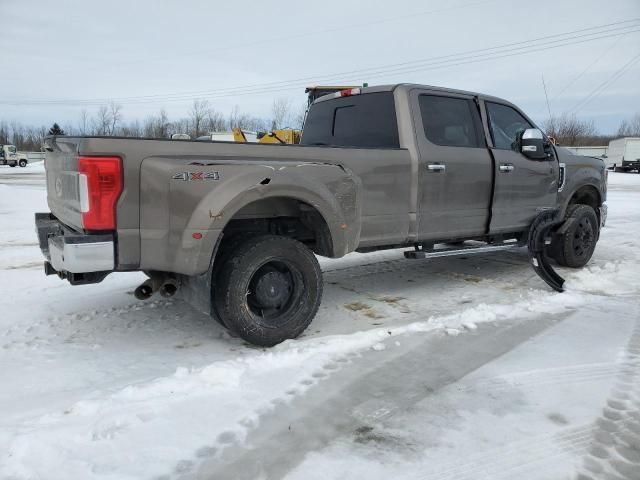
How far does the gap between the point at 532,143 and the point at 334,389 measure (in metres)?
3.93

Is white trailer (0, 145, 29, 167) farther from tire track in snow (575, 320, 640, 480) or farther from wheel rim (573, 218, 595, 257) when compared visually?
tire track in snow (575, 320, 640, 480)

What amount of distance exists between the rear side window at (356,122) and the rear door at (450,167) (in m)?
0.27

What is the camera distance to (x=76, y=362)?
11.8 feet

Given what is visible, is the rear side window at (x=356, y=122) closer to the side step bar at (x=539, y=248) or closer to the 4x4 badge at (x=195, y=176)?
the side step bar at (x=539, y=248)

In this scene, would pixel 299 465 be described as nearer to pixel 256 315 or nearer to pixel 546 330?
pixel 256 315

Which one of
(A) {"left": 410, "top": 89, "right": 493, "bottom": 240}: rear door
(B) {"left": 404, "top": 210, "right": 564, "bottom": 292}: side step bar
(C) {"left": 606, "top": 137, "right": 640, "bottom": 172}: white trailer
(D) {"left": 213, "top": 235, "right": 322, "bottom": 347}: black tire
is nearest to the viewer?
(D) {"left": 213, "top": 235, "right": 322, "bottom": 347}: black tire

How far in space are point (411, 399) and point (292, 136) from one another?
54.0 ft

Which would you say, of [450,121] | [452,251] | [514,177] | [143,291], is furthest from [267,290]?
[514,177]

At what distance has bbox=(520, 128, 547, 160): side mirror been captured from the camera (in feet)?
18.7

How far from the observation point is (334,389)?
10.7 feet

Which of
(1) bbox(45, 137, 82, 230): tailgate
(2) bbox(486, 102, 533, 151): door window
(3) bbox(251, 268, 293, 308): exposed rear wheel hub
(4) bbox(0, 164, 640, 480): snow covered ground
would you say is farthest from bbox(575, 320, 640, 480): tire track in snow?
(1) bbox(45, 137, 82, 230): tailgate

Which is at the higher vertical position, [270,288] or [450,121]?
[450,121]

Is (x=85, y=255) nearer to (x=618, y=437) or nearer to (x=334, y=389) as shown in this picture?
(x=334, y=389)

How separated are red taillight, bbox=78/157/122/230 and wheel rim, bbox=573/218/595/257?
562 centimetres
